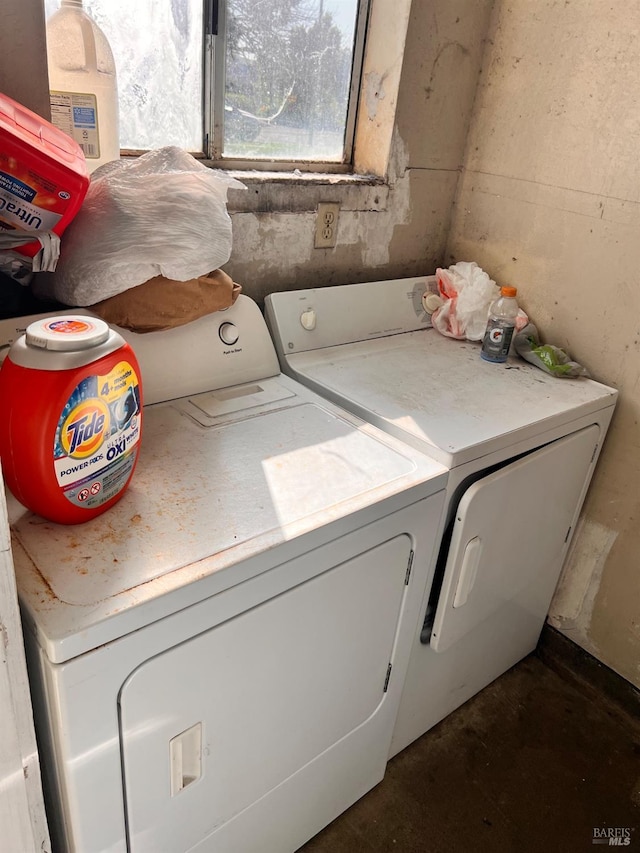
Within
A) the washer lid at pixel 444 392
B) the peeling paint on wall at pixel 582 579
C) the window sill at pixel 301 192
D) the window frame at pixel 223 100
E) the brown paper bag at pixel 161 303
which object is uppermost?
the window frame at pixel 223 100

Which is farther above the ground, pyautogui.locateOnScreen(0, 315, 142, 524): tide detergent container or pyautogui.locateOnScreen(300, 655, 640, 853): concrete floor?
pyautogui.locateOnScreen(0, 315, 142, 524): tide detergent container

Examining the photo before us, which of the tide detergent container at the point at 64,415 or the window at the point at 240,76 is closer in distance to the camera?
the tide detergent container at the point at 64,415

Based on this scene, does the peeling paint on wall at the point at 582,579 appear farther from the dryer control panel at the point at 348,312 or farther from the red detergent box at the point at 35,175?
the red detergent box at the point at 35,175

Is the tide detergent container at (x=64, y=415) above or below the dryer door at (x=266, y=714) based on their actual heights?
above

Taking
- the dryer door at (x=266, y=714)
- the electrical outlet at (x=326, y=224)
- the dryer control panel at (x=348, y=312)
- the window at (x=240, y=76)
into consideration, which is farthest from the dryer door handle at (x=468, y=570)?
the window at (x=240, y=76)

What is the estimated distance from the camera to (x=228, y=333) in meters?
1.45

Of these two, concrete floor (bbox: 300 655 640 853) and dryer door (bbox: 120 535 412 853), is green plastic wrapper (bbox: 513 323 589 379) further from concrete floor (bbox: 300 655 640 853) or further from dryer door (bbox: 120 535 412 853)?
concrete floor (bbox: 300 655 640 853)

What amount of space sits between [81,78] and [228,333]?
0.59 m

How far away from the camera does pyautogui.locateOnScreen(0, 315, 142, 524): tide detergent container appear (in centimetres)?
83

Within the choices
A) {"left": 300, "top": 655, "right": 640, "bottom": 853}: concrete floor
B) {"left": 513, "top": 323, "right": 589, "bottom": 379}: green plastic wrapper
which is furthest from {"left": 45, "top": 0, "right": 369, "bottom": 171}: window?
{"left": 300, "top": 655, "right": 640, "bottom": 853}: concrete floor

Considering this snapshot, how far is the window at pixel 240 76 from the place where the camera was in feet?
4.77

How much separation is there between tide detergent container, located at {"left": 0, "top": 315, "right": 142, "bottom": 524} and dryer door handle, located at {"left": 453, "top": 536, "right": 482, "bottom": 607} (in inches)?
30.8

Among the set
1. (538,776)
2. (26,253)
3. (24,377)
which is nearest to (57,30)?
(26,253)

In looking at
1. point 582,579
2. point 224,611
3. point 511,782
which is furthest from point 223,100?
point 511,782
